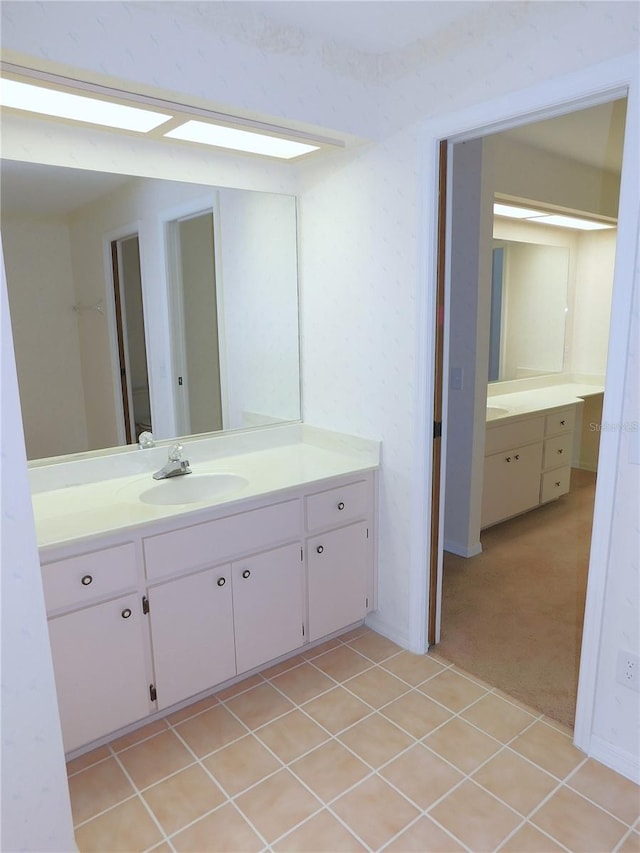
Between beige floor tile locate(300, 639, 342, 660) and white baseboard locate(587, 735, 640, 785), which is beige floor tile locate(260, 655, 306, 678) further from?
white baseboard locate(587, 735, 640, 785)

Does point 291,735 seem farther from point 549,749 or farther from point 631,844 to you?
point 631,844

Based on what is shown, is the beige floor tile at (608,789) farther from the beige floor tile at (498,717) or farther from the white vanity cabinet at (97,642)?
the white vanity cabinet at (97,642)

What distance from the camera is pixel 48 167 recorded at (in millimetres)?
2096

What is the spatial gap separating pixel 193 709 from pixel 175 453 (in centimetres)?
99

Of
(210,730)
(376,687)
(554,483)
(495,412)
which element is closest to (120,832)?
(210,730)

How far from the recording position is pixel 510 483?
12.8 feet

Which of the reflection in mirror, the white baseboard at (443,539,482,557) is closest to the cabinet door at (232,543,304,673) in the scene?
the white baseboard at (443,539,482,557)

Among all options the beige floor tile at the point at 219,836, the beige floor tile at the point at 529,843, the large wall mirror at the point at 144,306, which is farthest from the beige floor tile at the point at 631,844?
the large wall mirror at the point at 144,306

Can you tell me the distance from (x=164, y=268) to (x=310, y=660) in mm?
1794

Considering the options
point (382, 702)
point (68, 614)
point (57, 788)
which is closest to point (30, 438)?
point (68, 614)

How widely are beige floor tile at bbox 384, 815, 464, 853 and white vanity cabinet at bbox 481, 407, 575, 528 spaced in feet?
7.43

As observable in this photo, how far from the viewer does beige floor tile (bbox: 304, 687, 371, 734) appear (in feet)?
7.04

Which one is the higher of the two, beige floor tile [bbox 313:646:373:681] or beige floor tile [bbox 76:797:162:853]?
beige floor tile [bbox 313:646:373:681]

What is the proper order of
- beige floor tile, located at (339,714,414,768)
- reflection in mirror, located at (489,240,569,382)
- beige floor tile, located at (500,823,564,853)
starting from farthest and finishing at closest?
reflection in mirror, located at (489,240,569,382) → beige floor tile, located at (339,714,414,768) → beige floor tile, located at (500,823,564,853)
